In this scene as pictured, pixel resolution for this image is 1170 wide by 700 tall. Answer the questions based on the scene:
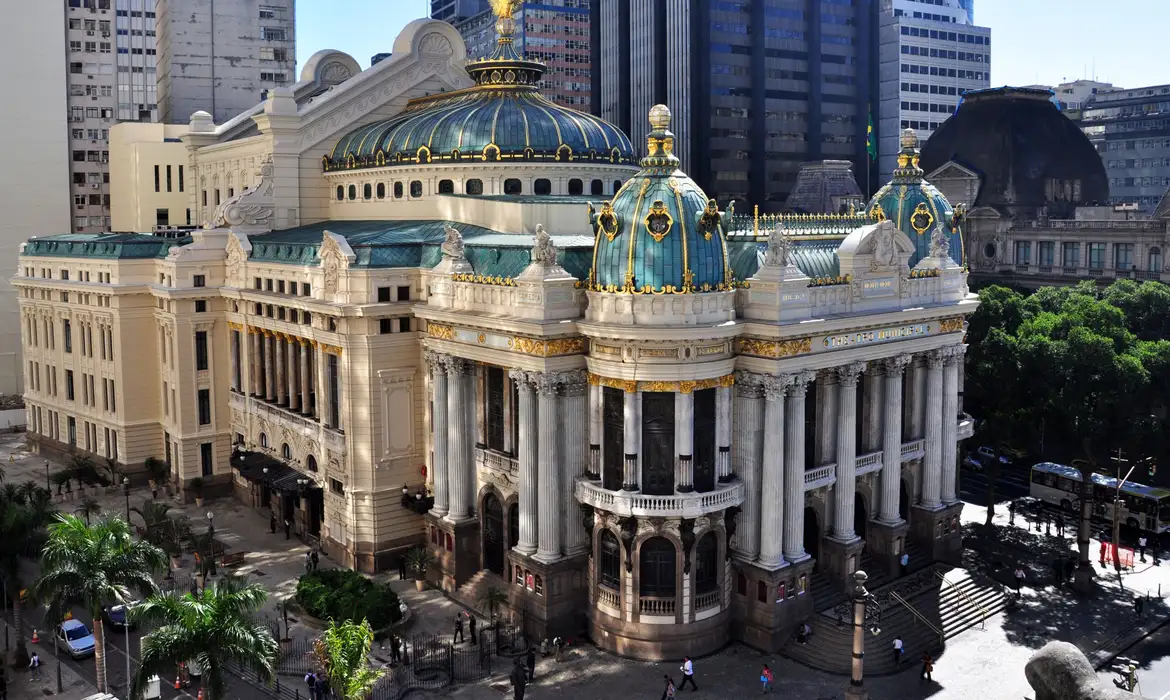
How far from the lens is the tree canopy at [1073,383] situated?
8650cm

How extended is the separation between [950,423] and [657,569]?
2636 cm

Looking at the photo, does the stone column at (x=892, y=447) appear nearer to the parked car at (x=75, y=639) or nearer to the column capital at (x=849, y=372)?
the column capital at (x=849, y=372)

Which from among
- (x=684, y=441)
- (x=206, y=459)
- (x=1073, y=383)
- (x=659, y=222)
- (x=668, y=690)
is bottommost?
(x=668, y=690)

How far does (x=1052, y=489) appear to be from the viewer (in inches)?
3531

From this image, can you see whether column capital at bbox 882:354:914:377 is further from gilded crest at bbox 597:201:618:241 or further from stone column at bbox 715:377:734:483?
gilded crest at bbox 597:201:618:241

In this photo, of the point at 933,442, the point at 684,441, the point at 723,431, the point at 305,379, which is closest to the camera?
the point at 684,441

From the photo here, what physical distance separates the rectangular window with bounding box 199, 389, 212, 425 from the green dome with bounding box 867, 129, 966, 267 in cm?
5584


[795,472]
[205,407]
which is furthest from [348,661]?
[205,407]

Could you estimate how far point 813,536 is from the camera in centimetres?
6762

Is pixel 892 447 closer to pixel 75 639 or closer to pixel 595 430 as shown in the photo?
pixel 595 430

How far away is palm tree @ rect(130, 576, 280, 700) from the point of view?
44.6 m

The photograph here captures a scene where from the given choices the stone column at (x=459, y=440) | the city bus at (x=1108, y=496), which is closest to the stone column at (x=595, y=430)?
the stone column at (x=459, y=440)

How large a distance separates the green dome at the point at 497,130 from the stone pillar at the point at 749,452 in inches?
1168

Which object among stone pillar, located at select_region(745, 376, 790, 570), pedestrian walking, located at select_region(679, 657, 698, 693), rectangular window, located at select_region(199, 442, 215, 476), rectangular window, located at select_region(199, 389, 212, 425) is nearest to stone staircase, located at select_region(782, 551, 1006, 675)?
stone pillar, located at select_region(745, 376, 790, 570)
